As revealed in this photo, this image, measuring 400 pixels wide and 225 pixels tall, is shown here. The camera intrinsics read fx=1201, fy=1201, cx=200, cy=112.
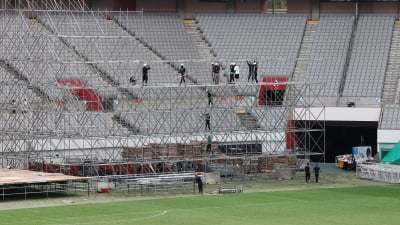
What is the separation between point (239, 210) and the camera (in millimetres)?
47031

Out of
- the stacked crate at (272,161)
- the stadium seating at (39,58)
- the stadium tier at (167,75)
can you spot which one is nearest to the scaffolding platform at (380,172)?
the stacked crate at (272,161)

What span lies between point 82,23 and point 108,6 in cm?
629

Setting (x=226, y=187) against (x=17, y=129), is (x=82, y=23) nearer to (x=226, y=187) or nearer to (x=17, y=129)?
(x=17, y=129)

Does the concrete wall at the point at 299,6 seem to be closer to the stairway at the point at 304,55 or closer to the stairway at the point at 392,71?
the stairway at the point at 304,55

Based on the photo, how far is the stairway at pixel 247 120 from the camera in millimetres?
65694

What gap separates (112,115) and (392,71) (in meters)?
17.2

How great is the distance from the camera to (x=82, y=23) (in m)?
71.2

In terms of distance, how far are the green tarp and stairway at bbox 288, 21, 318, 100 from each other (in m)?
8.07

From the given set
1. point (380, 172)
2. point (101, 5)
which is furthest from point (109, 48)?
point (380, 172)

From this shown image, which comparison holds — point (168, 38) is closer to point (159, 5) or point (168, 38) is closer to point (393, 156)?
point (159, 5)

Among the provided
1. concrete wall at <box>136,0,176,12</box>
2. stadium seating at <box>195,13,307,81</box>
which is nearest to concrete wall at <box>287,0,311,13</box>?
stadium seating at <box>195,13,307,81</box>

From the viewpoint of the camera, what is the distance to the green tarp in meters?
62.1

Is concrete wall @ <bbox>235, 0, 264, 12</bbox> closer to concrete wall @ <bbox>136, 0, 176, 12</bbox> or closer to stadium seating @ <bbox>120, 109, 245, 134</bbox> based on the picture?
concrete wall @ <bbox>136, 0, 176, 12</bbox>

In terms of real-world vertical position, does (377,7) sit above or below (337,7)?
below
